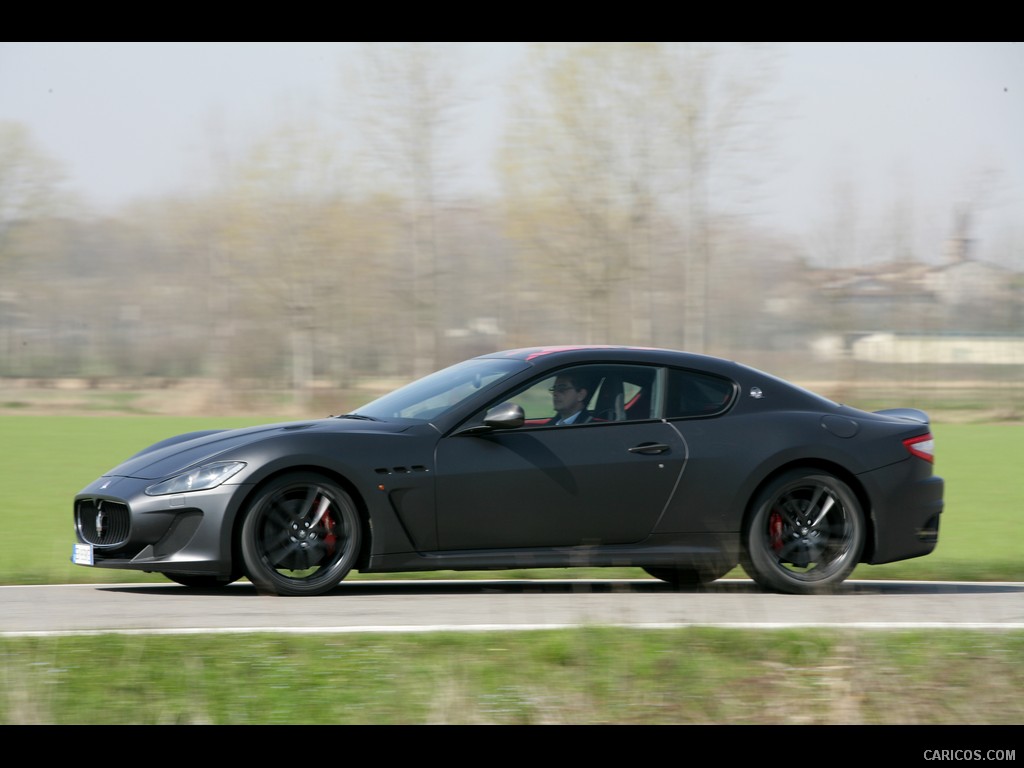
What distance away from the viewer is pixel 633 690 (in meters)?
5.66

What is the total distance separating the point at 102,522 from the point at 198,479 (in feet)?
2.40

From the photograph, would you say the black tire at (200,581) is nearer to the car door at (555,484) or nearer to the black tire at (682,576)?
the car door at (555,484)

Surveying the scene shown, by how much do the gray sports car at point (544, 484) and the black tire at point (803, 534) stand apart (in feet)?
0.04

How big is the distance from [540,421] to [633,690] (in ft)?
9.69

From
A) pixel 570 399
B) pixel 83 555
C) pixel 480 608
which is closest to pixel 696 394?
pixel 570 399

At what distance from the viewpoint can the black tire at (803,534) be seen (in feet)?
28.1

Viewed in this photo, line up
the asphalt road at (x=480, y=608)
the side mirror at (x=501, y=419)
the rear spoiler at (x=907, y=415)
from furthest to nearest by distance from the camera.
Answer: the rear spoiler at (x=907, y=415), the side mirror at (x=501, y=419), the asphalt road at (x=480, y=608)

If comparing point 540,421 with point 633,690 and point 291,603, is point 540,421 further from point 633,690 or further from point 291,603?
point 633,690

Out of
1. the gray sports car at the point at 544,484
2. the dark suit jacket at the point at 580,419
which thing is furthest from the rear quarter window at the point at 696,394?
the dark suit jacket at the point at 580,419

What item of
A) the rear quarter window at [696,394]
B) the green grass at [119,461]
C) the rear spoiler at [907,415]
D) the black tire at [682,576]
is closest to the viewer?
the rear quarter window at [696,394]

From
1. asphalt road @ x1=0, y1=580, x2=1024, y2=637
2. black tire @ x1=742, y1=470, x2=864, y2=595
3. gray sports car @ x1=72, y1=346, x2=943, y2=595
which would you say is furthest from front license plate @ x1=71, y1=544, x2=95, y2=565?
black tire @ x1=742, y1=470, x2=864, y2=595

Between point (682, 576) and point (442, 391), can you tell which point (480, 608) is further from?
point (682, 576)

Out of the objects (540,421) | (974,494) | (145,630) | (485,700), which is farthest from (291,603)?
(974,494)

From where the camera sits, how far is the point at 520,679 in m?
5.79
